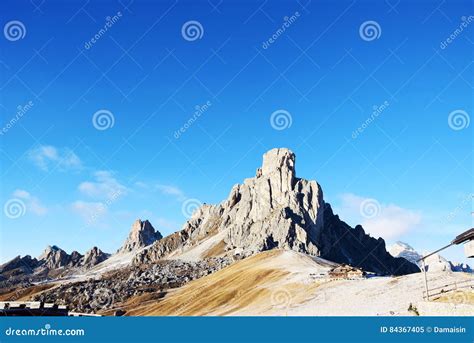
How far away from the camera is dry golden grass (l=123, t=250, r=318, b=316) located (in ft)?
273

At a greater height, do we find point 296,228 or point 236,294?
point 296,228

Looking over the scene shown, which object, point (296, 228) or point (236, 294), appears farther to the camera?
point (296, 228)

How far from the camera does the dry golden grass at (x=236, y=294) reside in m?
83.1

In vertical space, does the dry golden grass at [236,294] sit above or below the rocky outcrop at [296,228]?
below

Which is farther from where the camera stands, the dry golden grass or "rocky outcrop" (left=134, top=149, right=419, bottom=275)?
"rocky outcrop" (left=134, top=149, right=419, bottom=275)

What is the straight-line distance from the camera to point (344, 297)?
2849 inches

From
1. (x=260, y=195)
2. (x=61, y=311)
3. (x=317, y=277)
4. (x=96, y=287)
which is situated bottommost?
(x=61, y=311)

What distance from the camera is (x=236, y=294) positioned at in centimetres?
9550

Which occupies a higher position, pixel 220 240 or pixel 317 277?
pixel 220 240

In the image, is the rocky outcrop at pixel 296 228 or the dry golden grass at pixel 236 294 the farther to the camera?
the rocky outcrop at pixel 296 228

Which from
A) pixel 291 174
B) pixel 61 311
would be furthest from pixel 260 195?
pixel 61 311

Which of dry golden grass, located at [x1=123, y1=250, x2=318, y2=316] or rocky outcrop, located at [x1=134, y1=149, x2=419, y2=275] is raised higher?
rocky outcrop, located at [x1=134, y1=149, x2=419, y2=275]
